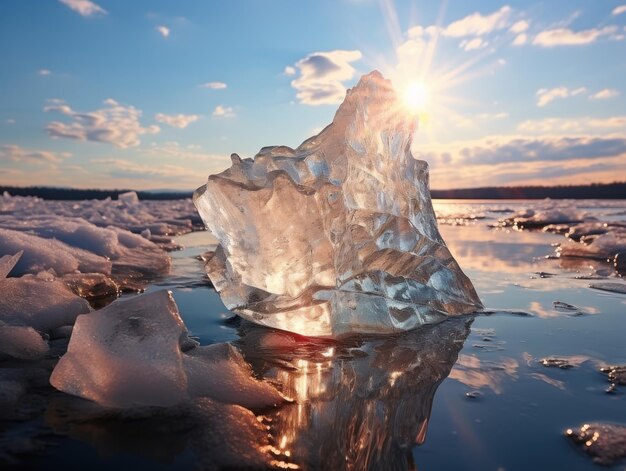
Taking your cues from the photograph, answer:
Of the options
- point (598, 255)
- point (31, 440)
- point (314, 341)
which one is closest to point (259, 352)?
point (314, 341)

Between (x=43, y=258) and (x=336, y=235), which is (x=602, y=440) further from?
(x=43, y=258)

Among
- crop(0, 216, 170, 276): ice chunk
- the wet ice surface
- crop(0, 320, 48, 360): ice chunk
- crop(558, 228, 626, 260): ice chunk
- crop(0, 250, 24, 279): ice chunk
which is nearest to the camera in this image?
the wet ice surface

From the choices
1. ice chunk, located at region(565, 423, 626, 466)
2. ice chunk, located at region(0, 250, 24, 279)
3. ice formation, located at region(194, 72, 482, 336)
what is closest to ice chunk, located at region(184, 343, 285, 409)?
ice formation, located at region(194, 72, 482, 336)

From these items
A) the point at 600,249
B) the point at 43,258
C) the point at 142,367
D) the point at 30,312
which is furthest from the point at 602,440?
the point at 600,249

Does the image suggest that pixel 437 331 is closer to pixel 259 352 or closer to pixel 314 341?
pixel 314 341

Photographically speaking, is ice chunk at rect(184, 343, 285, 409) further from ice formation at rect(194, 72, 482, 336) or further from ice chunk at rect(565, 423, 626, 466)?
ice chunk at rect(565, 423, 626, 466)

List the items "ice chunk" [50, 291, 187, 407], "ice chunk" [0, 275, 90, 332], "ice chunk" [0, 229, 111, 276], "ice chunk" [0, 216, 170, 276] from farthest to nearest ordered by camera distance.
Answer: "ice chunk" [0, 216, 170, 276] < "ice chunk" [0, 229, 111, 276] < "ice chunk" [0, 275, 90, 332] < "ice chunk" [50, 291, 187, 407]
